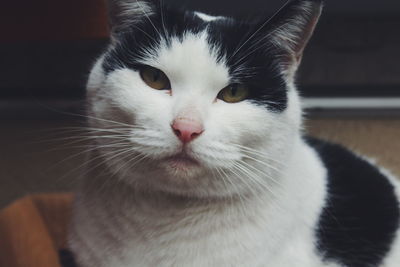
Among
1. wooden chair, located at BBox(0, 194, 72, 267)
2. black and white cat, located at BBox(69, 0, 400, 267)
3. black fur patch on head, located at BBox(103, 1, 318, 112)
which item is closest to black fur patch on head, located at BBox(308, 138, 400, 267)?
black and white cat, located at BBox(69, 0, 400, 267)

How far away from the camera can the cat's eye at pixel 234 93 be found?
0.75 m

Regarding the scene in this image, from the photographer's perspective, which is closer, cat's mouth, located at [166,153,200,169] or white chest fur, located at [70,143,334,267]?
cat's mouth, located at [166,153,200,169]

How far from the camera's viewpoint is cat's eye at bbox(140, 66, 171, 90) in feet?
2.47

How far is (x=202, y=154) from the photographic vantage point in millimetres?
695

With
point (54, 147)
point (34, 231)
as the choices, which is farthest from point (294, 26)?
point (54, 147)

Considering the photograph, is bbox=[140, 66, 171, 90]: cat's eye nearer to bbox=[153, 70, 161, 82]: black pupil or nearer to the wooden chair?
bbox=[153, 70, 161, 82]: black pupil

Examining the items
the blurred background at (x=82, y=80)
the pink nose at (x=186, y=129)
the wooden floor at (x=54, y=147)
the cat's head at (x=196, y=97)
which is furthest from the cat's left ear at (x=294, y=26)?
the wooden floor at (x=54, y=147)

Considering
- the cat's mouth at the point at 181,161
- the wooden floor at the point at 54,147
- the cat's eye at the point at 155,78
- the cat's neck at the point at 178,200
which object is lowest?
the wooden floor at the point at 54,147

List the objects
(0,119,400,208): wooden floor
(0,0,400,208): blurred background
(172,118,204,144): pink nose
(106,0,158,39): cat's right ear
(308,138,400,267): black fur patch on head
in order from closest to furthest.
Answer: (172,118,204,144): pink nose, (106,0,158,39): cat's right ear, (308,138,400,267): black fur patch on head, (0,0,400,208): blurred background, (0,119,400,208): wooden floor

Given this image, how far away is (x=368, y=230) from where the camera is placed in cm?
95

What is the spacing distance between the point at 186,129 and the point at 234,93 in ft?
0.42

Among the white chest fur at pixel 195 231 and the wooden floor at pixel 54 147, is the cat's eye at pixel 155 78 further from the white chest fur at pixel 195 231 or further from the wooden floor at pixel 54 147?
the wooden floor at pixel 54 147

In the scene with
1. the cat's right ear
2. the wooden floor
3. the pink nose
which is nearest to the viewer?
the pink nose

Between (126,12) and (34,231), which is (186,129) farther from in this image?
(34,231)
